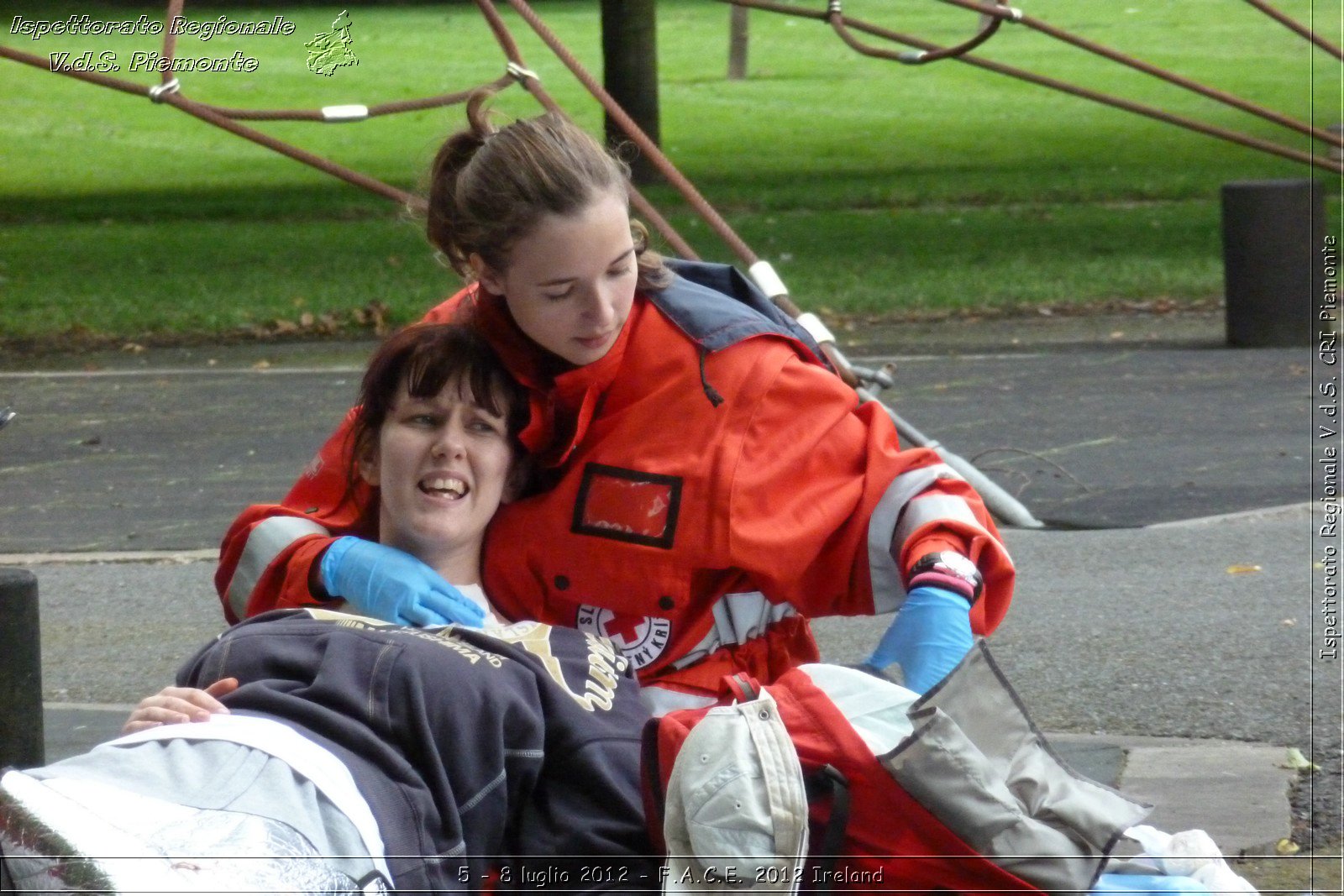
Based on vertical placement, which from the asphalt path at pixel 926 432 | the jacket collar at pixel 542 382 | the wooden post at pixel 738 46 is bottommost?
the wooden post at pixel 738 46

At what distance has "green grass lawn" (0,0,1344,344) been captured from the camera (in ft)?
37.9

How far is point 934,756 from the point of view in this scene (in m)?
2.09

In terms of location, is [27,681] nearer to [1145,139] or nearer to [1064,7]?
[1145,139]

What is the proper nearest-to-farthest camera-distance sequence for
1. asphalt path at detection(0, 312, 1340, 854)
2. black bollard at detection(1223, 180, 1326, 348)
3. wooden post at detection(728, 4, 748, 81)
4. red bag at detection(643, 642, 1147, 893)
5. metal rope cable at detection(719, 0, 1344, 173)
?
red bag at detection(643, 642, 1147, 893) → asphalt path at detection(0, 312, 1340, 854) → metal rope cable at detection(719, 0, 1344, 173) → black bollard at detection(1223, 180, 1326, 348) → wooden post at detection(728, 4, 748, 81)

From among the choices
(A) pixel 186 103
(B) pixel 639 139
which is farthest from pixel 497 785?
(A) pixel 186 103

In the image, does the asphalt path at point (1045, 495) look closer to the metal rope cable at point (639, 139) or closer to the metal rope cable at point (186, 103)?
the metal rope cable at point (639, 139)

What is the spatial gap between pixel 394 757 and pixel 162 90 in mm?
2761

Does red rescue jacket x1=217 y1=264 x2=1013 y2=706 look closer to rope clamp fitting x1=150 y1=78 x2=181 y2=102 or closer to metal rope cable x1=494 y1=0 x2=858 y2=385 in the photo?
metal rope cable x1=494 y1=0 x2=858 y2=385

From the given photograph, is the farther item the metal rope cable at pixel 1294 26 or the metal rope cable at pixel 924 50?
the metal rope cable at pixel 1294 26

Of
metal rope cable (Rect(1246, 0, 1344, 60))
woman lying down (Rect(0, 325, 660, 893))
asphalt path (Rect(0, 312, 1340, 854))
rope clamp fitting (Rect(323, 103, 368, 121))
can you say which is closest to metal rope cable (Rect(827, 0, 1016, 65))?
metal rope cable (Rect(1246, 0, 1344, 60))

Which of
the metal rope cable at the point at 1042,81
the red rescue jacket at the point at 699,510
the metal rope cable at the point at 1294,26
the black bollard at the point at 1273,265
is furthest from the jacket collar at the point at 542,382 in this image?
the black bollard at the point at 1273,265

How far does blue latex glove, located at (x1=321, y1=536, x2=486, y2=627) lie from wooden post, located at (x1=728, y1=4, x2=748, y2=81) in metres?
26.8

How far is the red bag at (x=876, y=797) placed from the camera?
2078 mm

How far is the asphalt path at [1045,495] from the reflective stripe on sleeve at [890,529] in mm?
1124
